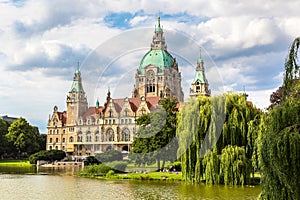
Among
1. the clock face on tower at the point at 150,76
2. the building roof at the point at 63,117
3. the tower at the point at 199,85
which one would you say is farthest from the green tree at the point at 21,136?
the tower at the point at 199,85

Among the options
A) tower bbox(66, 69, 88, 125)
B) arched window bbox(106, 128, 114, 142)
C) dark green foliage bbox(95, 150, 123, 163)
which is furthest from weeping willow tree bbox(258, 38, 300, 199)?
tower bbox(66, 69, 88, 125)

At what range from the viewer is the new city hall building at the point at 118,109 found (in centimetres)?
7700

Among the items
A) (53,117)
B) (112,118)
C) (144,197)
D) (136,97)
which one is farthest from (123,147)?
(144,197)

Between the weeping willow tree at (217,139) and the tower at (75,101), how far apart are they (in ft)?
187

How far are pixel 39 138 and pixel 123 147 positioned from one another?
2129 cm

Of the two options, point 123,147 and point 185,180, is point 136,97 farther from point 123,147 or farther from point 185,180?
A: point 185,180

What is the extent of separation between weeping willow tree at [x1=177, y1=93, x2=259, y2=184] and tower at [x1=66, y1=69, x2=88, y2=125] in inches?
2242

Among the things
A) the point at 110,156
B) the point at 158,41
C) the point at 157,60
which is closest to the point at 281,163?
the point at 110,156

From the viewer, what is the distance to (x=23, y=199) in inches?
800

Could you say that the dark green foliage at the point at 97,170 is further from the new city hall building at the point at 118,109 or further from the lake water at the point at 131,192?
the new city hall building at the point at 118,109

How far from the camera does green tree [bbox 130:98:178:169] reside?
127ft

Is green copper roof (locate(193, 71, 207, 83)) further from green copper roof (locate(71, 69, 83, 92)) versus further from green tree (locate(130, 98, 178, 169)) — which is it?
green tree (locate(130, 98, 178, 169))

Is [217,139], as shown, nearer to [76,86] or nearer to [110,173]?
[110,173]

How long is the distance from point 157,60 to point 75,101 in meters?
17.7
